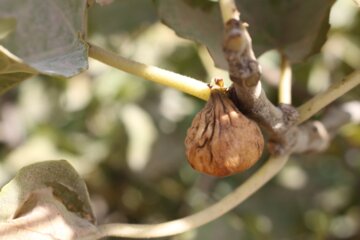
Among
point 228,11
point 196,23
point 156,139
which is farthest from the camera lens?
point 156,139

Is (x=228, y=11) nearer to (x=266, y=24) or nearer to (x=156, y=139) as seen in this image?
(x=266, y=24)

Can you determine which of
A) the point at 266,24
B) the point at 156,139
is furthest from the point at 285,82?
the point at 156,139

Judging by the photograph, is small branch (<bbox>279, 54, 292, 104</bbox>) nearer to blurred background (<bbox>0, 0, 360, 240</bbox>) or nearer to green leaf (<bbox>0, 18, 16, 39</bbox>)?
green leaf (<bbox>0, 18, 16, 39</bbox>)

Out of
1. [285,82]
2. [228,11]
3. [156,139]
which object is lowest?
[156,139]

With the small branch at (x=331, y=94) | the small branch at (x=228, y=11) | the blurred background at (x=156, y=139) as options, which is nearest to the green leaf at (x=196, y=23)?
the small branch at (x=331, y=94)

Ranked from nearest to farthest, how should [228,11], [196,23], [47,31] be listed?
[228,11]
[47,31]
[196,23]

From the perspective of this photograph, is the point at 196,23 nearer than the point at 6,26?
No

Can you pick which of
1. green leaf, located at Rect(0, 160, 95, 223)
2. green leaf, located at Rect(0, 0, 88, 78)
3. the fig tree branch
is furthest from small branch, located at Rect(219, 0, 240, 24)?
green leaf, located at Rect(0, 160, 95, 223)

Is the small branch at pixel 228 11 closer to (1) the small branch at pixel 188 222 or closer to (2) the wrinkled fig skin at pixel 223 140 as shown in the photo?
(2) the wrinkled fig skin at pixel 223 140
